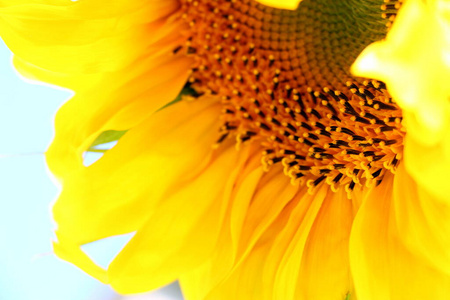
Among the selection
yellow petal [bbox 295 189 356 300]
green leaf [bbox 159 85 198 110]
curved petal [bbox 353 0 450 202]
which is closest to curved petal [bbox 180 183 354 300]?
yellow petal [bbox 295 189 356 300]

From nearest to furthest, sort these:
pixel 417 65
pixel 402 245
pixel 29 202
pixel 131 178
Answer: pixel 417 65
pixel 402 245
pixel 131 178
pixel 29 202

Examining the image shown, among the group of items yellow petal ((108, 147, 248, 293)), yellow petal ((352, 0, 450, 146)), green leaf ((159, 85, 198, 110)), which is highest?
green leaf ((159, 85, 198, 110))

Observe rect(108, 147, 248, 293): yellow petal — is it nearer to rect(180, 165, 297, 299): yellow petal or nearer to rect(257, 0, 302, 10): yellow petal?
rect(180, 165, 297, 299): yellow petal

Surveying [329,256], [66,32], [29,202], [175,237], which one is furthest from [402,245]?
[29,202]

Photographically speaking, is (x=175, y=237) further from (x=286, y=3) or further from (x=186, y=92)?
(x=286, y=3)

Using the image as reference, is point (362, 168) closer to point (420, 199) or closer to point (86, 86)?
point (420, 199)
